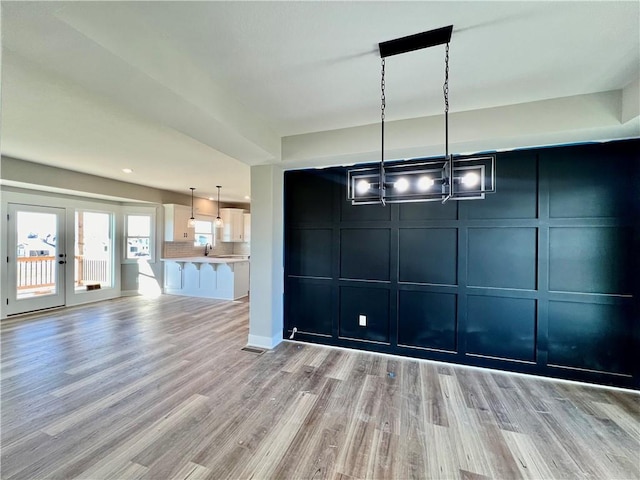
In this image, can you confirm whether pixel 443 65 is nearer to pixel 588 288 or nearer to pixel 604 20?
pixel 604 20

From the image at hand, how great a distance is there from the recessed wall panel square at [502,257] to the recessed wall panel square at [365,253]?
980 millimetres

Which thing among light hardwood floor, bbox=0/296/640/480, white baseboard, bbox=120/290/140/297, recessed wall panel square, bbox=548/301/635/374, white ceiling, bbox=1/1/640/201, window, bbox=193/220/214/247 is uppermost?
white ceiling, bbox=1/1/640/201

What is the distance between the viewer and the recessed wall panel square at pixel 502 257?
2879 millimetres

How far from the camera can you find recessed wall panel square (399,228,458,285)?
3162 millimetres

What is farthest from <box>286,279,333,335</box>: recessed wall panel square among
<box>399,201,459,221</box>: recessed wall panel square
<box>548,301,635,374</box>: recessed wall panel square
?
<box>548,301,635,374</box>: recessed wall panel square

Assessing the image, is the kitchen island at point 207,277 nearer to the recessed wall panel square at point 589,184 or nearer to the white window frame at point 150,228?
the white window frame at point 150,228

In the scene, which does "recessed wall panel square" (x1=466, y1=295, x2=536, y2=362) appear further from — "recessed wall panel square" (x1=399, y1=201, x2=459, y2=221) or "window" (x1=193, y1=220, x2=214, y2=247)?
"window" (x1=193, y1=220, x2=214, y2=247)

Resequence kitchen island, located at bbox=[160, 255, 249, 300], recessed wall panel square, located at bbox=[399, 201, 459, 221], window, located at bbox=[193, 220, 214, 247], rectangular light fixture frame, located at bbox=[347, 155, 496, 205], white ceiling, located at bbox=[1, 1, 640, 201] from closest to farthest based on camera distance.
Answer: white ceiling, located at bbox=[1, 1, 640, 201] → rectangular light fixture frame, located at bbox=[347, 155, 496, 205] → recessed wall panel square, located at bbox=[399, 201, 459, 221] → kitchen island, located at bbox=[160, 255, 249, 300] → window, located at bbox=[193, 220, 214, 247]

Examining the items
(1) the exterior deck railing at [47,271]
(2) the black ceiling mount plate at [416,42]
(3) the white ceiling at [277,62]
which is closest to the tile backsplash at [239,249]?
(1) the exterior deck railing at [47,271]

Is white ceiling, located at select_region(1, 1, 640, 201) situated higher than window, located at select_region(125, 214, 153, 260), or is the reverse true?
white ceiling, located at select_region(1, 1, 640, 201)

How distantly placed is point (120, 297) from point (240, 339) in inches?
186

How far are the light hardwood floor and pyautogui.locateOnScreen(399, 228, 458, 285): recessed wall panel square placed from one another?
1041 millimetres

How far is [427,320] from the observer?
128 inches

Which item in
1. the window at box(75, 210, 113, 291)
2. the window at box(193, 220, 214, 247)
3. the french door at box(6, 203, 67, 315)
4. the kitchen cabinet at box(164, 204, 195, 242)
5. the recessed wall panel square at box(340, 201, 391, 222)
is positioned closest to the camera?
the recessed wall panel square at box(340, 201, 391, 222)
